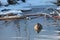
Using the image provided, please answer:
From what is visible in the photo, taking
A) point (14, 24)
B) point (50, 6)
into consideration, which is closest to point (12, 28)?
point (14, 24)

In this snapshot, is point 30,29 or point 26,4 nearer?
point 30,29

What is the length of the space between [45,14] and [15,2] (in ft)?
1.45

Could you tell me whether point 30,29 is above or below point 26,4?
below

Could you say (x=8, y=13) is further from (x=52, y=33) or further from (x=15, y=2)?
(x=52, y=33)

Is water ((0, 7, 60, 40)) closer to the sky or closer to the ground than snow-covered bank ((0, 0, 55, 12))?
closer to the ground

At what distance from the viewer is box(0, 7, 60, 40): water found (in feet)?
9.75

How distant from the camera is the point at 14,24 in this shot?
3582 millimetres

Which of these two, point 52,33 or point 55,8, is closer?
point 52,33

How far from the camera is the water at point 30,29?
9.75 ft

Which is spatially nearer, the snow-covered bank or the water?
the water

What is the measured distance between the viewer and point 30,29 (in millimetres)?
3236

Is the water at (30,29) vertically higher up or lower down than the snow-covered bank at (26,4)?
lower down

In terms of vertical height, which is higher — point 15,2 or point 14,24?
point 15,2

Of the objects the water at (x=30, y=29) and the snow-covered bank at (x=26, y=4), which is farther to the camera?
the snow-covered bank at (x=26, y=4)
